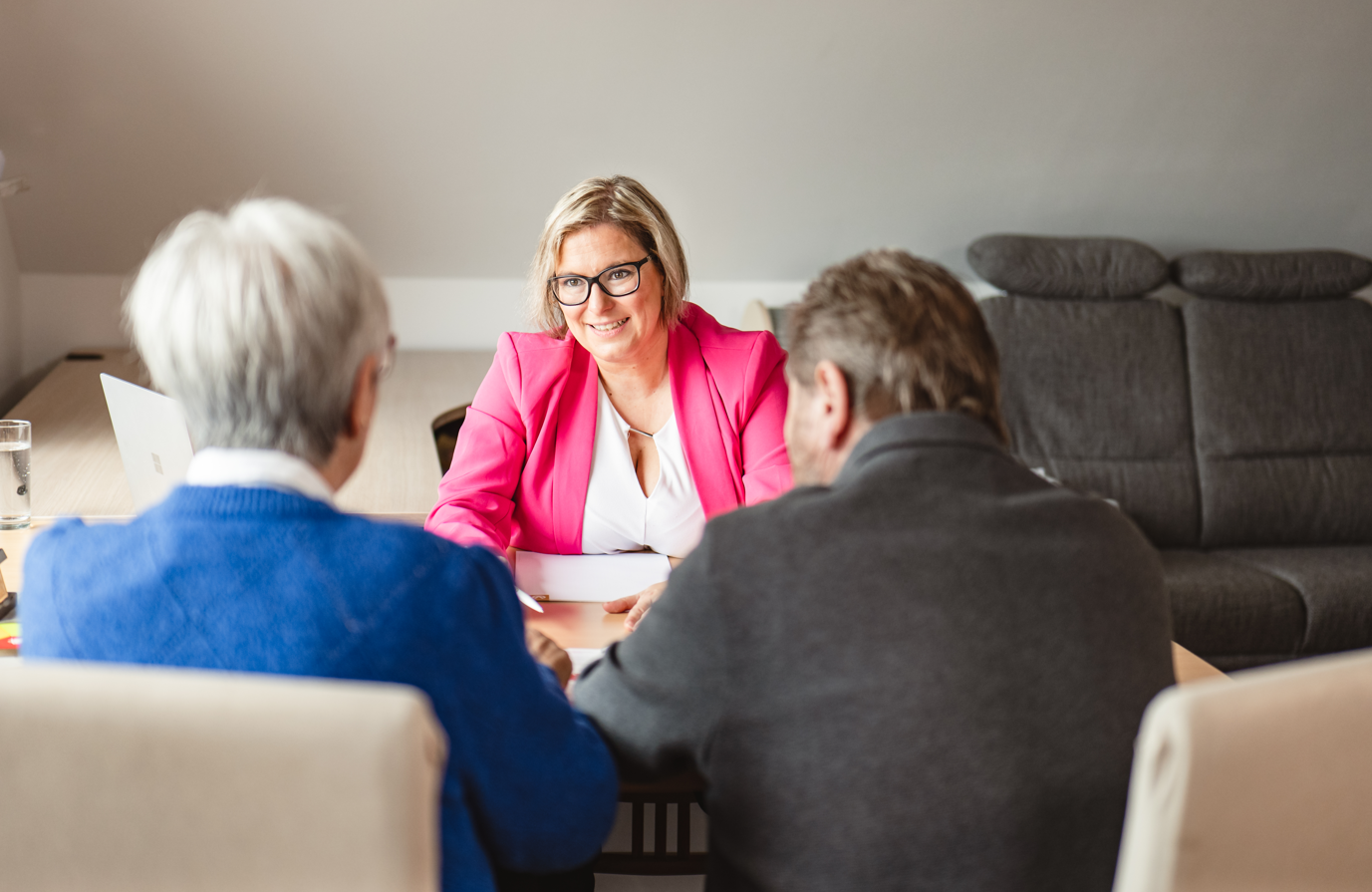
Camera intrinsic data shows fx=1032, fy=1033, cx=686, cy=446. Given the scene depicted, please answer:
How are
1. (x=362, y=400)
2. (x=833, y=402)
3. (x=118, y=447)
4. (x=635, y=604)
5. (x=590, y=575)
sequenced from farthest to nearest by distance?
1. (x=118, y=447)
2. (x=590, y=575)
3. (x=635, y=604)
4. (x=833, y=402)
5. (x=362, y=400)

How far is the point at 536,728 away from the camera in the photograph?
0.92m

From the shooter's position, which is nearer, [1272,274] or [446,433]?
[446,433]

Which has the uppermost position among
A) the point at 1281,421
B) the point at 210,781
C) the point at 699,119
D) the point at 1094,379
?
the point at 699,119

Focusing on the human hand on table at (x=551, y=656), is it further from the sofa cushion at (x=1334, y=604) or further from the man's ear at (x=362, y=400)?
the sofa cushion at (x=1334, y=604)

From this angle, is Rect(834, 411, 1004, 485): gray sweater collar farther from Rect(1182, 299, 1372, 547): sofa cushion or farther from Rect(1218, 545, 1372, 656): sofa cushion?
Rect(1182, 299, 1372, 547): sofa cushion

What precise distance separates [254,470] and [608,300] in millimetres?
1049

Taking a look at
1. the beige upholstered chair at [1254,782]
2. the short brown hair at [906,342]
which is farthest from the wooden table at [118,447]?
the beige upholstered chair at [1254,782]

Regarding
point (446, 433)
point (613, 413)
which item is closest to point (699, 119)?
point (446, 433)

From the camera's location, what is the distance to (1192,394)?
326cm

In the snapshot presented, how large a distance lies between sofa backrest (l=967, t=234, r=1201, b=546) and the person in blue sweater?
8.22 feet

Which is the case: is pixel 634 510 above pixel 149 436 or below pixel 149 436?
below

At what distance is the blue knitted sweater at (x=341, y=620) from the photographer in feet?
2.70

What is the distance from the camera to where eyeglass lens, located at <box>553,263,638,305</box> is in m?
1.87

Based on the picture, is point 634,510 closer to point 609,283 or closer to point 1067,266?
point 609,283
